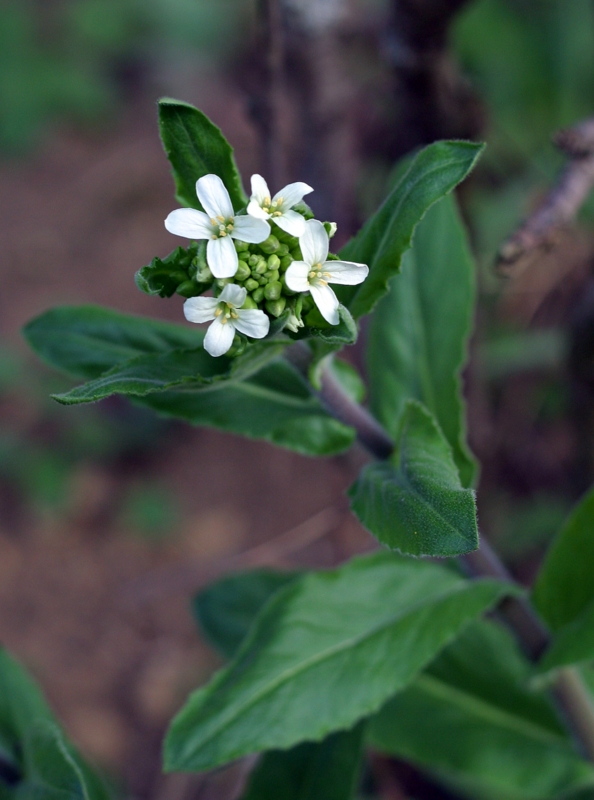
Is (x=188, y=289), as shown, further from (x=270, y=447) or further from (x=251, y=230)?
(x=270, y=447)

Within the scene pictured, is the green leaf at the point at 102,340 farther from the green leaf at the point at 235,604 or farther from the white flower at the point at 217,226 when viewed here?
the green leaf at the point at 235,604

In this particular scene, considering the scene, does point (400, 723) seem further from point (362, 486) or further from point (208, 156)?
point (208, 156)

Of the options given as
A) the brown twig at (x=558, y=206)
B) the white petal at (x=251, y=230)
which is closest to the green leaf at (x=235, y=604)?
the brown twig at (x=558, y=206)

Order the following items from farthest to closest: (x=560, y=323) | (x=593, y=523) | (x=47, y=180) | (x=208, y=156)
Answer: (x=47, y=180), (x=560, y=323), (x=593, y=523), (x=208, y=156)

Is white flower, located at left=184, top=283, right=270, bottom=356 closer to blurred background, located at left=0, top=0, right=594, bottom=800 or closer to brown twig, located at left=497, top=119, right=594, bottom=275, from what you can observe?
brown twig, located at left=497, top=119, right=594, bottom=275

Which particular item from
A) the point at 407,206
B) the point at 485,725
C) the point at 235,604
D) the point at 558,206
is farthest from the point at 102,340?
the point at 485,725

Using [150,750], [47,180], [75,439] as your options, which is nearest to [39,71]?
[47,180]
